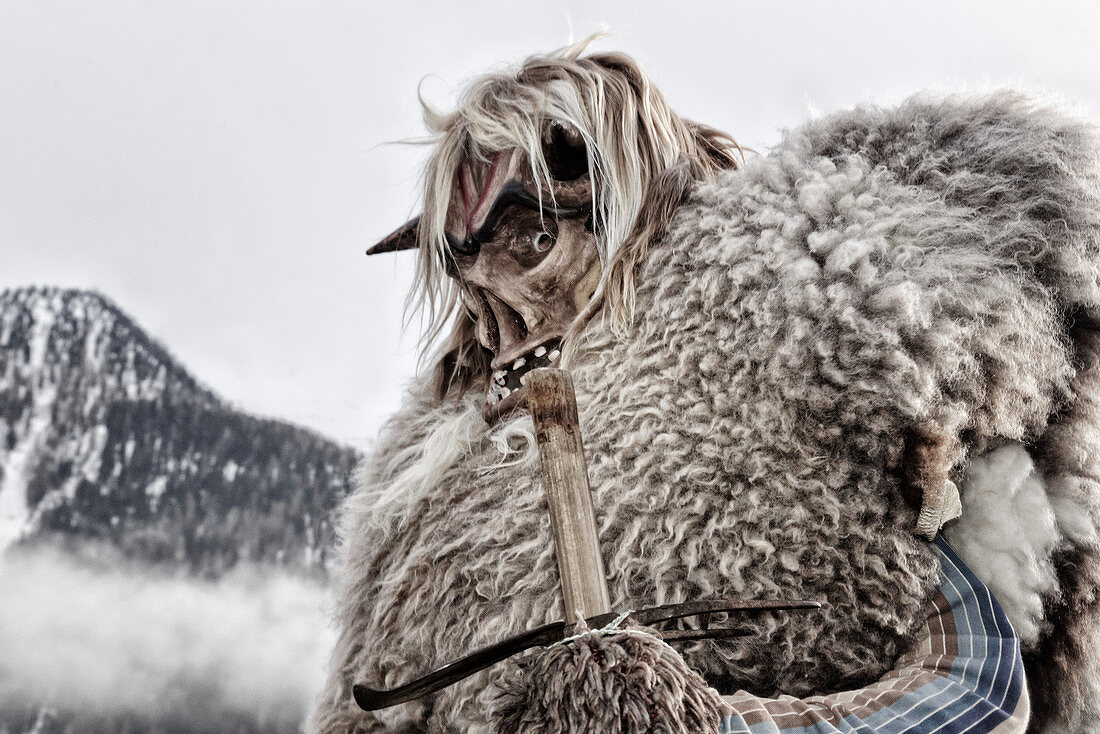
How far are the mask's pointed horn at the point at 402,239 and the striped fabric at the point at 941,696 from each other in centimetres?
106

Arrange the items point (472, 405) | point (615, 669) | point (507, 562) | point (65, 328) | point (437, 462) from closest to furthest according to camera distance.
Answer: point (615, 669) < point (507, 562) < point (437, 462) < point (472, 405) < point (65, 328)

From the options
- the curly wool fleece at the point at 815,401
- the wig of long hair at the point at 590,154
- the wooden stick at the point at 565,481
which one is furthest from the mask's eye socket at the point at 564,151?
the wooden stick at the point at 565,481

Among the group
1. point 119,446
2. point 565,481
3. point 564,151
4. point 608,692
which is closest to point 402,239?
point 564,151

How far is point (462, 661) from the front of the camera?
0.72 metres

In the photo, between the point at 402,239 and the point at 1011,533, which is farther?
the point at 402,239

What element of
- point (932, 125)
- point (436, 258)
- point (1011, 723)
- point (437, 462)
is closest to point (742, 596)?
point (1011, 723)

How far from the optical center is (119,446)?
21.5 feet

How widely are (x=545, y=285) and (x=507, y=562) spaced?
1.53 ft

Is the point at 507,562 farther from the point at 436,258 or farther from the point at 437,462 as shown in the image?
the point at 436,258

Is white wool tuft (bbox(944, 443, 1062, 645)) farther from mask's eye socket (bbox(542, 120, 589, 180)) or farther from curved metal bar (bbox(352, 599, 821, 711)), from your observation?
mask's eye socket (bbox(542, 120, 589, 180))

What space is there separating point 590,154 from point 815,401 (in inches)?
22.9

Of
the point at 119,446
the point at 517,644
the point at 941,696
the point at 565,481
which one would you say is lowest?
the point at 941,696

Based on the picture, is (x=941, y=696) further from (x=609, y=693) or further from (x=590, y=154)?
(x=590, y=154)

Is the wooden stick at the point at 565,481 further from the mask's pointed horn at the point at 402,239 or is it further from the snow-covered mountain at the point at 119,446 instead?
the snow-covered mountain at the point at 119,446
